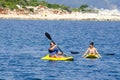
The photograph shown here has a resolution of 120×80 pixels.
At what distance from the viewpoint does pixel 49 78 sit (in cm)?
4162

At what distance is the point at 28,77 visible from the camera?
41875 mm

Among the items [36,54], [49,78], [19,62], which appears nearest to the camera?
[49,78]

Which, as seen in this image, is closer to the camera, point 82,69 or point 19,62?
point 82,69

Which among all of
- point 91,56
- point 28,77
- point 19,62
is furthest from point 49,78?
point 91,56

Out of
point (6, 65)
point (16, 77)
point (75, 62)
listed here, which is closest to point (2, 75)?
point (16, 77)

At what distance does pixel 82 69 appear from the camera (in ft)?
154

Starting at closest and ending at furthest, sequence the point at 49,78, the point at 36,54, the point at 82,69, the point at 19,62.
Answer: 1. the point at 49,78
2. the point at 82,69
3. the point at 19,62
4. the point at 36,54

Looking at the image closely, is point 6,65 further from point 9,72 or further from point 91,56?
point 91,56

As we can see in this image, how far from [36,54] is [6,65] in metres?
10.2

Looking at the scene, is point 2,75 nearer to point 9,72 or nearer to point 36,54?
point 9,72

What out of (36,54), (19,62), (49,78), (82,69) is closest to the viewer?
(49,78)

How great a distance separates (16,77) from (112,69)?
8.90 meters

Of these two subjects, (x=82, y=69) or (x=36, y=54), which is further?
(x=36, y=54)

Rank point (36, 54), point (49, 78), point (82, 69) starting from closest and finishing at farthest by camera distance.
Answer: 1. point (49, 78)
2. point (82, 69)
3. point (36, 54)
